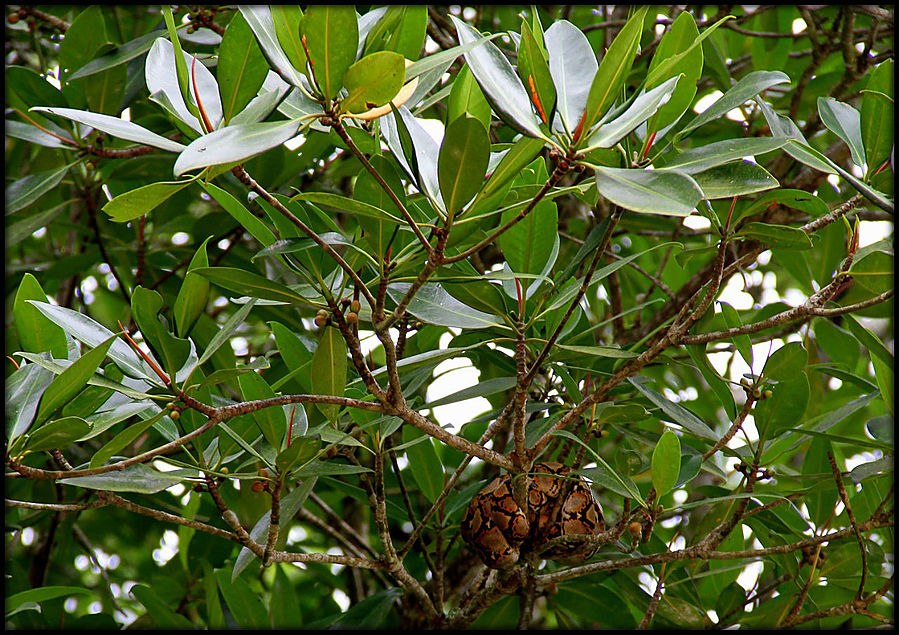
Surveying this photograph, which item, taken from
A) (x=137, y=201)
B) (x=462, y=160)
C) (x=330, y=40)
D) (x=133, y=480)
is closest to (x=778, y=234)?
(x=462, y=160)

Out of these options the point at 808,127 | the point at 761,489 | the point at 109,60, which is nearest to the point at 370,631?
the point at 761,489

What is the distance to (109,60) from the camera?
3.84 feet

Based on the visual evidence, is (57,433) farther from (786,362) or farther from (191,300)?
(786,362)

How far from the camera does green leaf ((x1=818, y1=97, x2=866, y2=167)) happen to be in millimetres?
914

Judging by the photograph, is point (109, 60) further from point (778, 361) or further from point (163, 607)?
point (778, 361)

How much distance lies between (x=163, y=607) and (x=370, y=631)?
353mm

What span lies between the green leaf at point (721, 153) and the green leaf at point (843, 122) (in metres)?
0.24

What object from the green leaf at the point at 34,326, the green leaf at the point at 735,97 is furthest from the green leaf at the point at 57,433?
the green leaf at the point at 735,97

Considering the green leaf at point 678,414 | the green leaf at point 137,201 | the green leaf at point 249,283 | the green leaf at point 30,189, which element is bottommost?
the green leaf at point 678,414

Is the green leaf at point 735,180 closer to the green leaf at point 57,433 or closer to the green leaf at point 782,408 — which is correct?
the green leaf at point 782,408

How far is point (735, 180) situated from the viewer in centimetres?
69

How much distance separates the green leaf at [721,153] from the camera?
69 centimetres

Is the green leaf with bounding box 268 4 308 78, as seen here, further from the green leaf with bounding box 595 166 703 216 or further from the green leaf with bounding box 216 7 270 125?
the green leaf with bounding box 595 166 703 216

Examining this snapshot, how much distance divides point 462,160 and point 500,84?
0.24 ft
